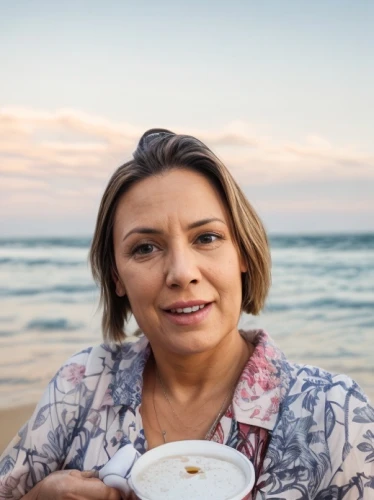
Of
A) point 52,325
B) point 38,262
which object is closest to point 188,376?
point 52,325

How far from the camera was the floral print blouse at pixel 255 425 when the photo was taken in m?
1.89

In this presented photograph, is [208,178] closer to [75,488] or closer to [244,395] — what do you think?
[244,395]

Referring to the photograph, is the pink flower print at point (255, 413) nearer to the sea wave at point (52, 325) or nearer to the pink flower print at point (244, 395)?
the pink flower print at point (244, 395)

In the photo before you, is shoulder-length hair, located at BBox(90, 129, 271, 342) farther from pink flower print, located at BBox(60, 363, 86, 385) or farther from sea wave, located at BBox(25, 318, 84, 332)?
sea wave, located at BBox(25, 318, 84, 332)

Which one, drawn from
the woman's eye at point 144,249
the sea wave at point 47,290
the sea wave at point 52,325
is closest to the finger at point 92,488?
the woman's eye at point 144,249

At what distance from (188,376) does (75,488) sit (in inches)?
23.8

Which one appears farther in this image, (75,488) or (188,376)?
(188,376)

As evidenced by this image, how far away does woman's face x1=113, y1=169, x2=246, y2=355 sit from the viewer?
2.05 m

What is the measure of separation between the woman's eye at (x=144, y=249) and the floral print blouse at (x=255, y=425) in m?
0.42

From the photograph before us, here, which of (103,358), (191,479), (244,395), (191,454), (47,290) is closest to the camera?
(191,479)

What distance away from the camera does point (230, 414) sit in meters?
2.11

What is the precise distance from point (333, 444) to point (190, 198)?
82 centimetres

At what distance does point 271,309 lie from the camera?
11.2 metres

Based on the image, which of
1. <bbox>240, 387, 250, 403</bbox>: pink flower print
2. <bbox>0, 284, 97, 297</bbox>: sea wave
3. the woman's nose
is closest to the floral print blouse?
<bbox>240, 387, 250, 403</bbox>: pink flower print
